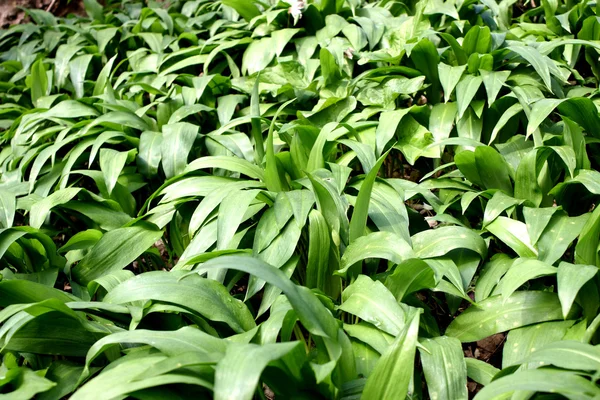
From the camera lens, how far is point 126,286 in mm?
1457

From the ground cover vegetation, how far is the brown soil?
51.9 inches

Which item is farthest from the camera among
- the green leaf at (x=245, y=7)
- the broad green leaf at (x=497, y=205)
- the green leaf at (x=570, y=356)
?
the green leaf at (x=245, y=7)

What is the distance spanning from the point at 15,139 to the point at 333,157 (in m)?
1.59

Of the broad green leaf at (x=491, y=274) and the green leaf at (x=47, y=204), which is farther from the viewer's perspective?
the green leaf at (x=47, y=204)

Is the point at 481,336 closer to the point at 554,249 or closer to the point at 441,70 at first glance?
the point at 554,249

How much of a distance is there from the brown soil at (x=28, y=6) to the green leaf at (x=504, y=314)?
4.16m

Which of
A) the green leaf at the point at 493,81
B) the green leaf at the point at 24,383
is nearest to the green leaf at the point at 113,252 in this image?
the green leaf at the point at 24,383

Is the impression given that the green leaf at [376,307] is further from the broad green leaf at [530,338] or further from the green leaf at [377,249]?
the broad green leaf at [530,338]

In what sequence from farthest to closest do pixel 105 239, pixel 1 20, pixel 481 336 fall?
pixel 1 20 < pixel 105 239 < pixel 481 336

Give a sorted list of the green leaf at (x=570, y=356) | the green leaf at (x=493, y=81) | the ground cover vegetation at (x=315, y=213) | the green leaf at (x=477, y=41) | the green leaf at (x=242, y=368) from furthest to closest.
Result: the green leaf at (x=477, y=41) < the green leaf at (x=493, y=81) < the ground cover vegetation at (x=315, y=213) < the green leaf at (x=570, y=356) < the green leaf at (x=242, y=368)

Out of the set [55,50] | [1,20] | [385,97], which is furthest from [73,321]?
[1,20]

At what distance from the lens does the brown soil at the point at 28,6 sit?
4367mm

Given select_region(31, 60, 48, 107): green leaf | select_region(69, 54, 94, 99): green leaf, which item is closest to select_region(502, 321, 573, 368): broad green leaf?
select_region(69, 54, 94, 99): green leaf

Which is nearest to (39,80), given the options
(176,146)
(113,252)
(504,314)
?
(176,146)
